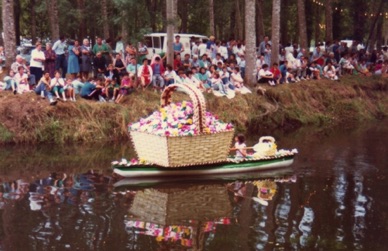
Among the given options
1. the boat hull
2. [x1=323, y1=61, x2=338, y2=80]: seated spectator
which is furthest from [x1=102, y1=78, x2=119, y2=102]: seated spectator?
[x1=323, y1=61, x2=338, y2=80]: seated spectator

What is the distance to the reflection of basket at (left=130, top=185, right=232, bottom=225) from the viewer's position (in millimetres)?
11992

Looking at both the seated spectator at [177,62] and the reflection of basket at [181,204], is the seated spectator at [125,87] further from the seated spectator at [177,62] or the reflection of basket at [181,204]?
the reflection of basket at [181,204]

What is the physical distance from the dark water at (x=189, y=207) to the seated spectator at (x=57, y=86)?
118 inches

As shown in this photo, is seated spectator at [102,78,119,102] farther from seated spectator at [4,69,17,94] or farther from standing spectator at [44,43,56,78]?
seated spectator at [4,69,17,94]

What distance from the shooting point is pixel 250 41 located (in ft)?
78.7

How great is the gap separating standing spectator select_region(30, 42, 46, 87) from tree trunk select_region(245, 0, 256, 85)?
811 cm

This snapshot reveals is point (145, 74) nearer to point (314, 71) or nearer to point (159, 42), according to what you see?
point (159, 42)

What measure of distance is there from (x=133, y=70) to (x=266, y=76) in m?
6.27

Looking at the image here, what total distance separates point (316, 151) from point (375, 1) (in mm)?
22093

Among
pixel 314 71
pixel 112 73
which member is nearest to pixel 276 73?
pixel 314 71

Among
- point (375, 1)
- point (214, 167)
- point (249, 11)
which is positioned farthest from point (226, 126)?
point (375, 1)

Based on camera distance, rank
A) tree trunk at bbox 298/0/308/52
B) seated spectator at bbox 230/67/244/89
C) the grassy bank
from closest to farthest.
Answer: the grassy bank
seated spectator at bbox 230/67/244/89
tree trunk at bbox 298/0/308/52

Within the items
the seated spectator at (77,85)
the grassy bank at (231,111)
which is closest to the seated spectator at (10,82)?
the grassy bank at (231,111)

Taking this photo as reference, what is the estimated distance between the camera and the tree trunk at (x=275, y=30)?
25359mm
